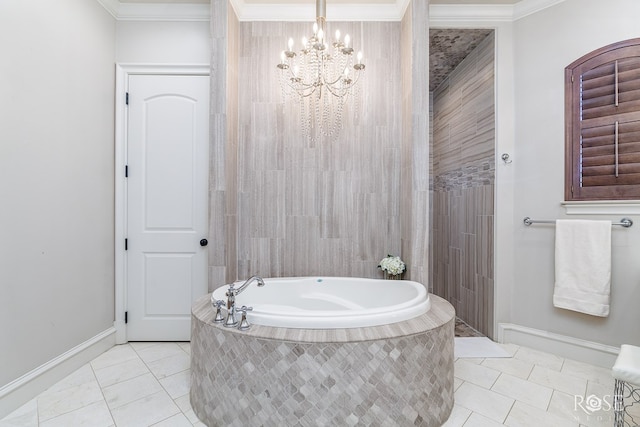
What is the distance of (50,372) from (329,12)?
3.38 metres

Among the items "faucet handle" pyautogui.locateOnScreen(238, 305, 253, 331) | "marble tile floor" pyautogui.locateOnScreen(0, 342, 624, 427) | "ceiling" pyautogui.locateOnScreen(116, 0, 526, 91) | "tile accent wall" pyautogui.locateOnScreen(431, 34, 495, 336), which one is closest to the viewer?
"faucet handle" pyautogui.locateOnScreen(238, 305, 253, 331)

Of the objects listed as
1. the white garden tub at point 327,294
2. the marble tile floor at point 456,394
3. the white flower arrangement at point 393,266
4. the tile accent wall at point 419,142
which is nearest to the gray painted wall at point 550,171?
the marble tile floor at point 456,394

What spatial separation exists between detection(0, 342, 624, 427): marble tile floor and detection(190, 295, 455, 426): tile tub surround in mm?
311

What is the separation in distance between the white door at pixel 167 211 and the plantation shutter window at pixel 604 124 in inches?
116

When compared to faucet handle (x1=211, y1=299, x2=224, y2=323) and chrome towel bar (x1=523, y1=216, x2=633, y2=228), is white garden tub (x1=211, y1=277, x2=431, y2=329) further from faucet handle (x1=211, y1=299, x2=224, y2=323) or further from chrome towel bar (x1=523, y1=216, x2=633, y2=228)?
chrome towel bar (x1=523, y1=216, x2=633, y2=228)

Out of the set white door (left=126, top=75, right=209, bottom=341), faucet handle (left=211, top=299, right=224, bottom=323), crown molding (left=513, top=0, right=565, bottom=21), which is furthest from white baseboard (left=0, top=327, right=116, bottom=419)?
crown molding (left=513, top=0, right=565, bottom=21)

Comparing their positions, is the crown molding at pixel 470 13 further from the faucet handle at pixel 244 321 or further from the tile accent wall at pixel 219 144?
the faucet handle at pixel 244 321

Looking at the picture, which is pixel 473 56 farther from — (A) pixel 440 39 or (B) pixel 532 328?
(B) pixel 532 328

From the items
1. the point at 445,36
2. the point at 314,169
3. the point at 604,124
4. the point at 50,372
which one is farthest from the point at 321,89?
the point at 50,372

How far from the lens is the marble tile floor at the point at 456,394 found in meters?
1.59

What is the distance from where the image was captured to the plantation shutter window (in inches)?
78.4

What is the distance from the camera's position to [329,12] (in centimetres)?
253

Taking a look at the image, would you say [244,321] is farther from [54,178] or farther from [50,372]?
[54,178]

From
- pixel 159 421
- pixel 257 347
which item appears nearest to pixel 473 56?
pixel 257 347
